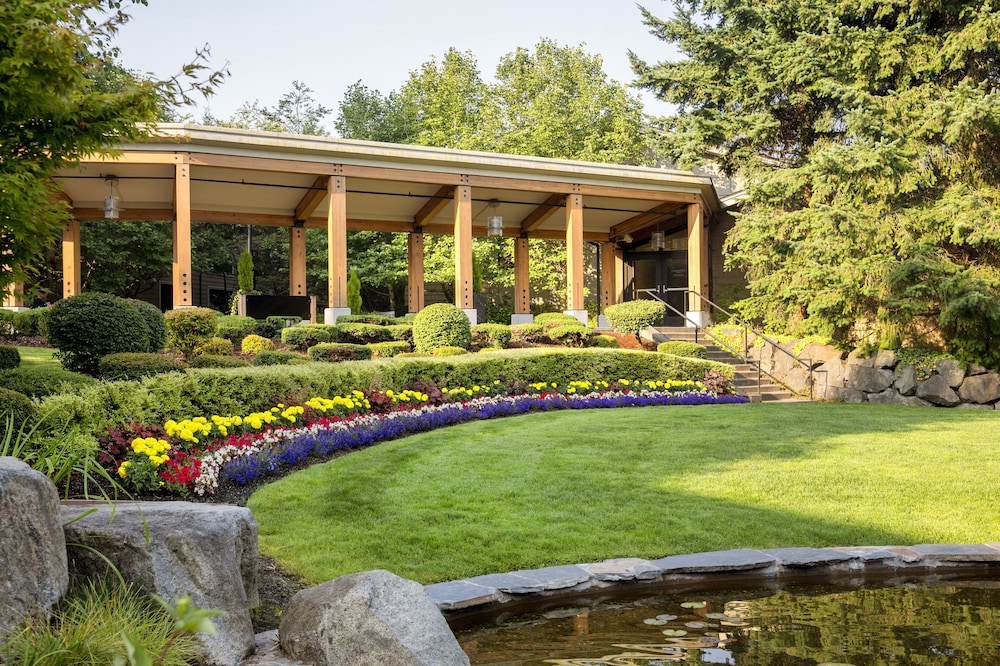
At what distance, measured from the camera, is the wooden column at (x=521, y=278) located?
21.3 m

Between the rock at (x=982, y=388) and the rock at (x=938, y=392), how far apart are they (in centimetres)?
18

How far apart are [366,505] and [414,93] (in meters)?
28.1

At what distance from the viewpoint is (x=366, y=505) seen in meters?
5.40

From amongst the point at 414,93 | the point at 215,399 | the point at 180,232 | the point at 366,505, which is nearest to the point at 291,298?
the point at 180,232

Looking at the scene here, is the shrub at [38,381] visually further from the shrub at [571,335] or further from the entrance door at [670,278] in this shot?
the entrance door at [670,278]

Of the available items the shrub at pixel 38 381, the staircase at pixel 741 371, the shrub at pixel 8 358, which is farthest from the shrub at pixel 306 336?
the staircase at pixel 741 371

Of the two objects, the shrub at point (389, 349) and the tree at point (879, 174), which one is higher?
the tree at point (879, 174)

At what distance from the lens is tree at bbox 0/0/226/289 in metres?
4.50

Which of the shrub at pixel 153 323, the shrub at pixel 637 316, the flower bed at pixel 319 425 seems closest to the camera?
the flower bed at pixel 319 425

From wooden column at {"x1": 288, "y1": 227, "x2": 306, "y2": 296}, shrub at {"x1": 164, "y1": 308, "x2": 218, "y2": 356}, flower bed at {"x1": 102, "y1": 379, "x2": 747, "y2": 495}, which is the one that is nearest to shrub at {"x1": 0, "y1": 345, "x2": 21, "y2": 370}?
flower bed at {"x1": 102, "y1": 379, "x2": 747, "y2": 495}

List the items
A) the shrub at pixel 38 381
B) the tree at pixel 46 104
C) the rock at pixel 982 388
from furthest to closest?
the rock at pixel 982 388 → the shrub at pixel 38 381 → the tree at pixel 46 104

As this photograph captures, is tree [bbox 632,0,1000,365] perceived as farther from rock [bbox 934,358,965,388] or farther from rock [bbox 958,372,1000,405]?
rock [bbox 958,372,1000,405]

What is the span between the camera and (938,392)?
12.4 meters

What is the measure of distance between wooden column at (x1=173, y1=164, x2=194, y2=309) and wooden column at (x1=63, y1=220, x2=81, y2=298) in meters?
4.11
